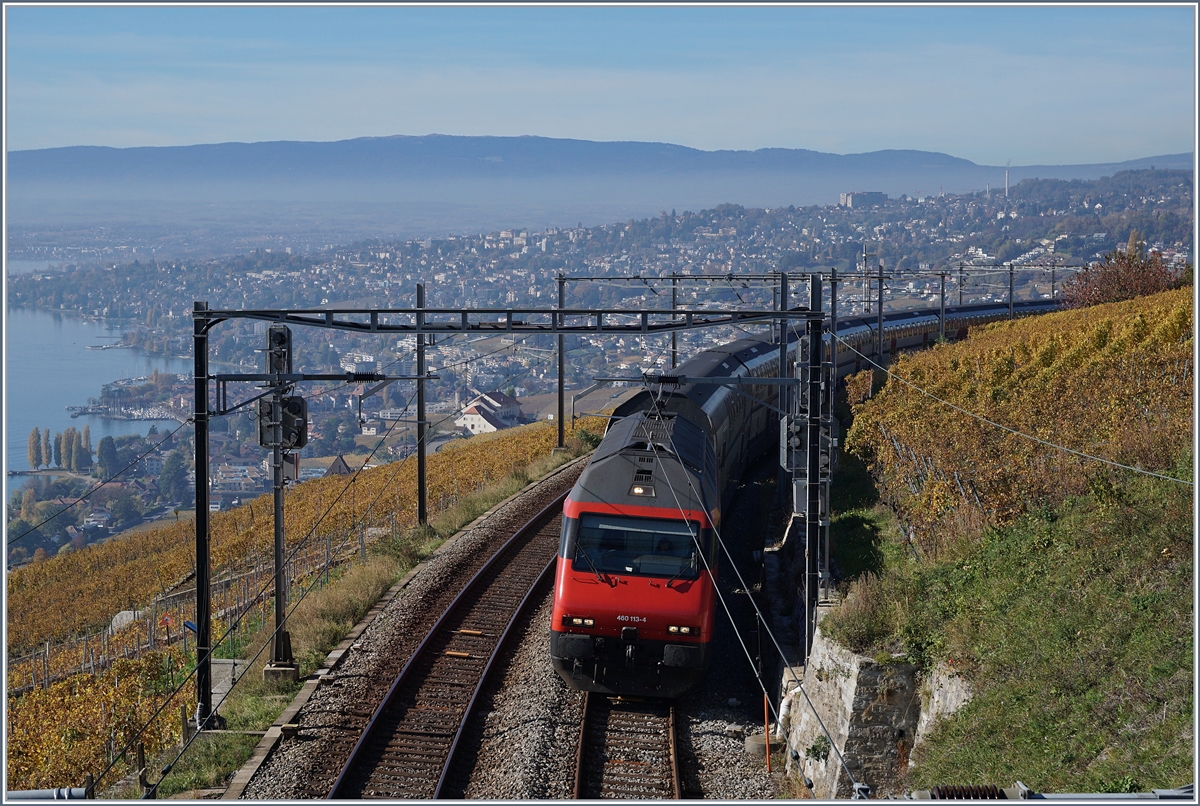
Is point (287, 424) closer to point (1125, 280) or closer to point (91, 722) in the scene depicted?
point (91, 722)

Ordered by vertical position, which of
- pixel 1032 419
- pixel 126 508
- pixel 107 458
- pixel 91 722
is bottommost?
pixel 126 508

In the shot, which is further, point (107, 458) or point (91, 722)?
point (107, 458)

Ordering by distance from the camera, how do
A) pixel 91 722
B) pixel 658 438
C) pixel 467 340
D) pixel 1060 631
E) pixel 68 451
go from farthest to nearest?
pixel 68 451
pixel 467 340
pixel 91 722
pixel 658 438
pixel 1060 631

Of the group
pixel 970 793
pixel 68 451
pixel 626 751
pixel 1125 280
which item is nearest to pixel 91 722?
pixel 626 751

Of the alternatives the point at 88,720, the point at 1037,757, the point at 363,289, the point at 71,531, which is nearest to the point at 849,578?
the point at 1037,757

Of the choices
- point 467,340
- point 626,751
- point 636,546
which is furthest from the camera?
point 467,340

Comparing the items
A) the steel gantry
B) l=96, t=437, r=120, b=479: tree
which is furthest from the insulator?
l=96, t=437, r=120, b=479: tree

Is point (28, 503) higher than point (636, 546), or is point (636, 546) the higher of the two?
point (636, 546)
